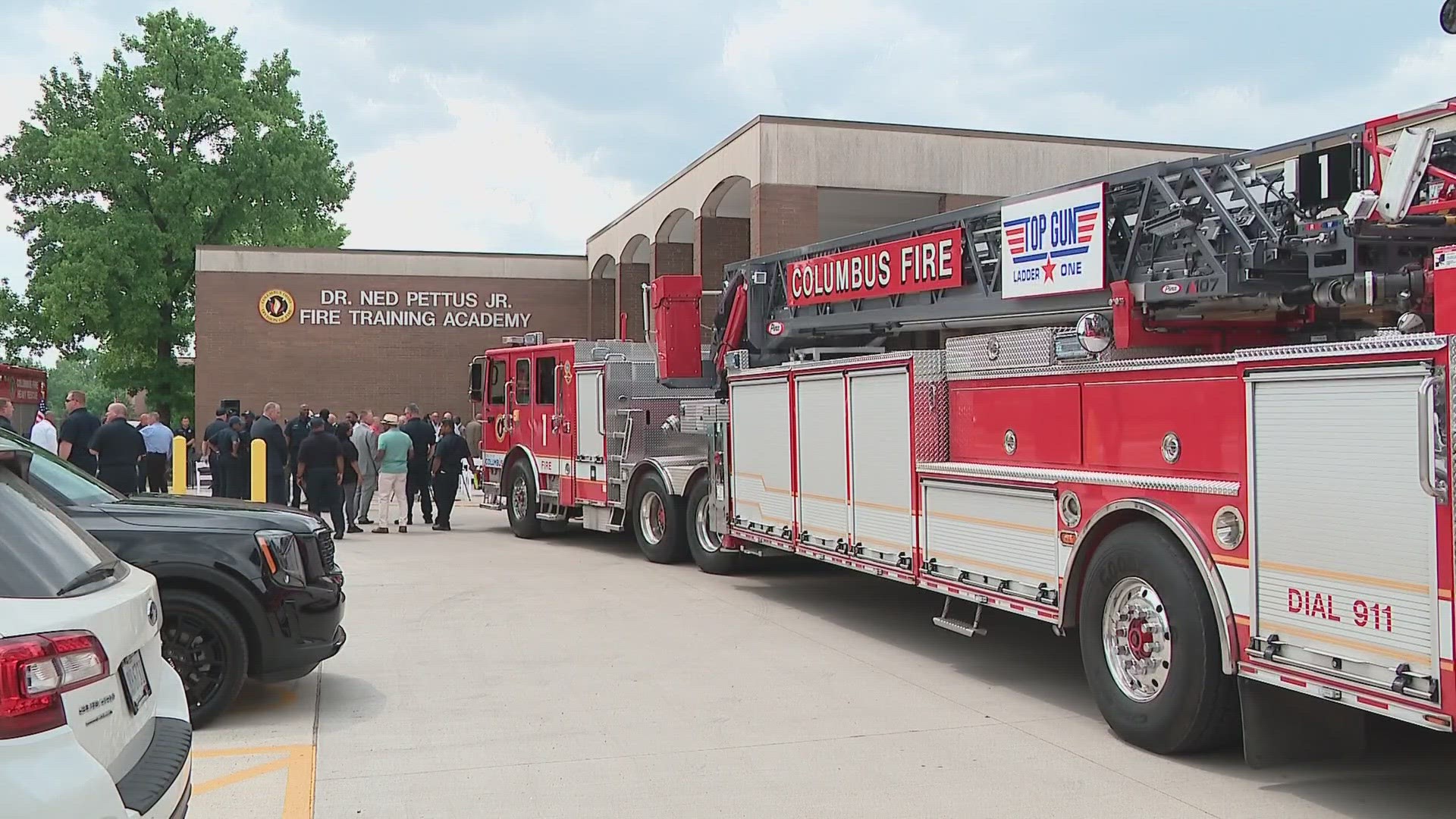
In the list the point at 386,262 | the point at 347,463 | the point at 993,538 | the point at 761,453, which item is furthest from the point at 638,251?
the point at 993,538

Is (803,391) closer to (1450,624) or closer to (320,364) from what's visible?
(1450,624)

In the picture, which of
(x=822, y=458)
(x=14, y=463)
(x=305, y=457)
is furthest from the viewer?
(x=305, y=457)

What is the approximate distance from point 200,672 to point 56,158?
38.9 m

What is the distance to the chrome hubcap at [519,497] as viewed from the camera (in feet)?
54.9

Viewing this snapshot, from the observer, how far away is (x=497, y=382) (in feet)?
57.0

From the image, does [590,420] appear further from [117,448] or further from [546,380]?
[117,448]

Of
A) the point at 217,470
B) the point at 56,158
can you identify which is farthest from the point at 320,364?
the point at 217,470

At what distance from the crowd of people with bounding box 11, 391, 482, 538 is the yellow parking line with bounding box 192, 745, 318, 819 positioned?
9384 mm

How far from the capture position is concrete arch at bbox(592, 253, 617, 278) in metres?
35.8

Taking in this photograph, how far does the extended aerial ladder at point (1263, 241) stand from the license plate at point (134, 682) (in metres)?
5.37

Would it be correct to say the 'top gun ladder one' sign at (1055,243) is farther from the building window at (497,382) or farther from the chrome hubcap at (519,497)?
the building window at (497,382)

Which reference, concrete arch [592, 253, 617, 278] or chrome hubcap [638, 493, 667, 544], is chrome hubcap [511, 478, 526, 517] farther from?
concrete arch [592, 253, 617, 278]

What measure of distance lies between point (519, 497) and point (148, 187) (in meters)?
29.9

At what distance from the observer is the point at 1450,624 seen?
4.47 m
